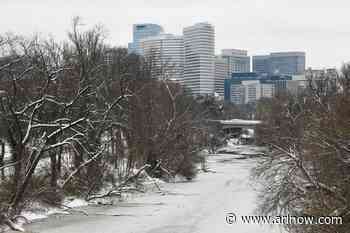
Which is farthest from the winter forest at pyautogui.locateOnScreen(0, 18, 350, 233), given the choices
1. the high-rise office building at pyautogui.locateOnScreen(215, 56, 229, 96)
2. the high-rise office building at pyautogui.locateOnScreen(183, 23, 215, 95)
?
the high-rise office building at pyautogui.locateOnScreen(215, 56, 229, 96)

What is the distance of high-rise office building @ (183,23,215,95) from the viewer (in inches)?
6033

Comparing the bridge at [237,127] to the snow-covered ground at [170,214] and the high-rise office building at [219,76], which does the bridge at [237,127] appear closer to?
the snow-covered ground at [170,214]

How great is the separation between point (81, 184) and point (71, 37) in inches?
537

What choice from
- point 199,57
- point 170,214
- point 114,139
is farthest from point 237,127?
point 170,214

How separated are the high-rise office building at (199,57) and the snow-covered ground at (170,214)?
117289 millimetres

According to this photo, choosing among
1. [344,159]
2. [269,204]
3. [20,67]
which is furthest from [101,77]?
[344,159]

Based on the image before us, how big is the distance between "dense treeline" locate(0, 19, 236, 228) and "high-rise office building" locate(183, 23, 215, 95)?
353 feet

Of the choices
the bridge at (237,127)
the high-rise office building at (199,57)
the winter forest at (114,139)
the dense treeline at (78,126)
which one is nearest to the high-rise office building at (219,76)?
the high-rise office building at (199,57)

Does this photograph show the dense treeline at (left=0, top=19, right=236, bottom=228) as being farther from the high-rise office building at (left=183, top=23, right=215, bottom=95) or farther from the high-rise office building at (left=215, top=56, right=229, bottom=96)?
the high-rise office building at (left=215, top=56, right=229, bottom=96)

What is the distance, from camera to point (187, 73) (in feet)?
496

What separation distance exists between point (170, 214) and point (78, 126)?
7.22m

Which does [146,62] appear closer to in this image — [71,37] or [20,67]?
[71,37]

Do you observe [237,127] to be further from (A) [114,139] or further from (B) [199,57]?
(A) [114,139]

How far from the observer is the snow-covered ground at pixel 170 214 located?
64.4ft
